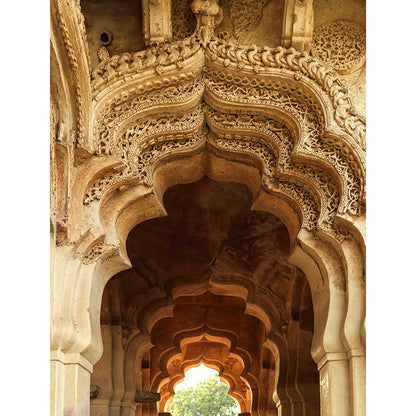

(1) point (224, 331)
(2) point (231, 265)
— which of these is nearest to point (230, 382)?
(1) point (224, 331)

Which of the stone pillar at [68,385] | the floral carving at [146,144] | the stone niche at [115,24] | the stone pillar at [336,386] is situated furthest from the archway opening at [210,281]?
the stone pillar at [68,385]

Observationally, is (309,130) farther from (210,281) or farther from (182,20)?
(210,281)

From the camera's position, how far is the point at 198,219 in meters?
10.7

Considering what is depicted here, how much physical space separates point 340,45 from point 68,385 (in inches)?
132

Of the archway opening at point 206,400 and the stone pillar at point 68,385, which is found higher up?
the archway opening at point 206,400

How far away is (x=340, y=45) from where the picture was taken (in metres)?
6.24

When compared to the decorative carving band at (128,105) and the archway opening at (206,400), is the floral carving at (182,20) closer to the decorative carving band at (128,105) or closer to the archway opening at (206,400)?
the decorative carving band at (128,105)

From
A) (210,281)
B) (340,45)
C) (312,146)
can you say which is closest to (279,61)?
(340,45)

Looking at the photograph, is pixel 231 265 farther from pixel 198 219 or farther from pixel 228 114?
pixel 228 114

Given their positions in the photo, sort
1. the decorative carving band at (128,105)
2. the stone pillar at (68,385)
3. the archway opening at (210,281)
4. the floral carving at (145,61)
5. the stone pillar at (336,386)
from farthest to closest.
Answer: the archway opening at (210,281), the floral carving at (145,61), the decorative carving band at (128,105), the stone pillar at (336,386), the stone pillar at (68,385)

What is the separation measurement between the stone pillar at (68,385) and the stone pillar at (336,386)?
178 cm

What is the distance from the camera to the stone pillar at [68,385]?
5.29 meters

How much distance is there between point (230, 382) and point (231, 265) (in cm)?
615

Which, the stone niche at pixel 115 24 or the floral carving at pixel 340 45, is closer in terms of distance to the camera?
the floral carving at pixel 340 45
